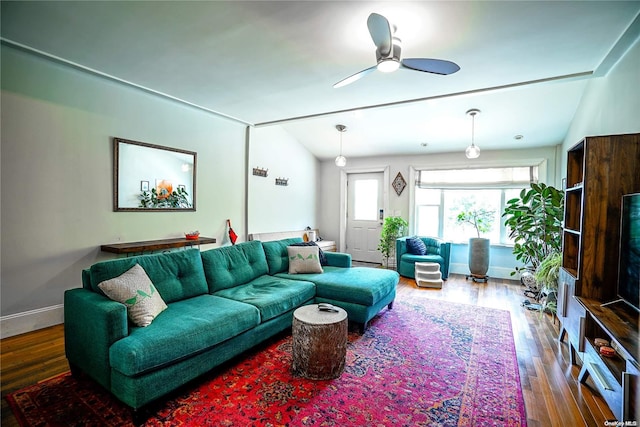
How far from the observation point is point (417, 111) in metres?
4.43

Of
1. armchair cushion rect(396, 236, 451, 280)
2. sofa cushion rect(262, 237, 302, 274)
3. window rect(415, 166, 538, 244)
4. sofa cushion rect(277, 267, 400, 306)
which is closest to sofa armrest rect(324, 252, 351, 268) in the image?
sofa cushion rect(277, 267, 400, 306)

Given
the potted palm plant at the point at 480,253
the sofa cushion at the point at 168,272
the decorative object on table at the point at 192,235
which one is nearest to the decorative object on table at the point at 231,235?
the decorative object on table at the point at 192,235

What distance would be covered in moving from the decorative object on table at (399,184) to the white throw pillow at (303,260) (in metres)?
3.18

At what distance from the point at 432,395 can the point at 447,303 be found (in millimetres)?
2132

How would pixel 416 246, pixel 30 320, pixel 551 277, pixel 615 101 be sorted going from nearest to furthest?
pixel 615 101 → pixel 30 320 → pixel 551 277 → pixel 416 246

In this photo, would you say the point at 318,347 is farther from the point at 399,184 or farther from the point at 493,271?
the point at 399,184

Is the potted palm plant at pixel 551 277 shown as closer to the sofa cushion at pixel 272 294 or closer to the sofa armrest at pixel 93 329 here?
the sofa cushion at pixel 272 294

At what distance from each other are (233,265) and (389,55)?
7.77 ft

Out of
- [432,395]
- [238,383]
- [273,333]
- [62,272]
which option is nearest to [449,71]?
[432,395]

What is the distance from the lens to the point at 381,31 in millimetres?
1894

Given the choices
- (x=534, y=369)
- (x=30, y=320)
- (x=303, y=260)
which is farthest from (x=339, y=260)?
(x=30, y=320)

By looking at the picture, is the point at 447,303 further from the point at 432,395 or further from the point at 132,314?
the point at 132,314

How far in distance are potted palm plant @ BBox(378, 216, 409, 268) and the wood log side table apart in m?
3.79

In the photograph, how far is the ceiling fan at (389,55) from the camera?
72.6 inches
